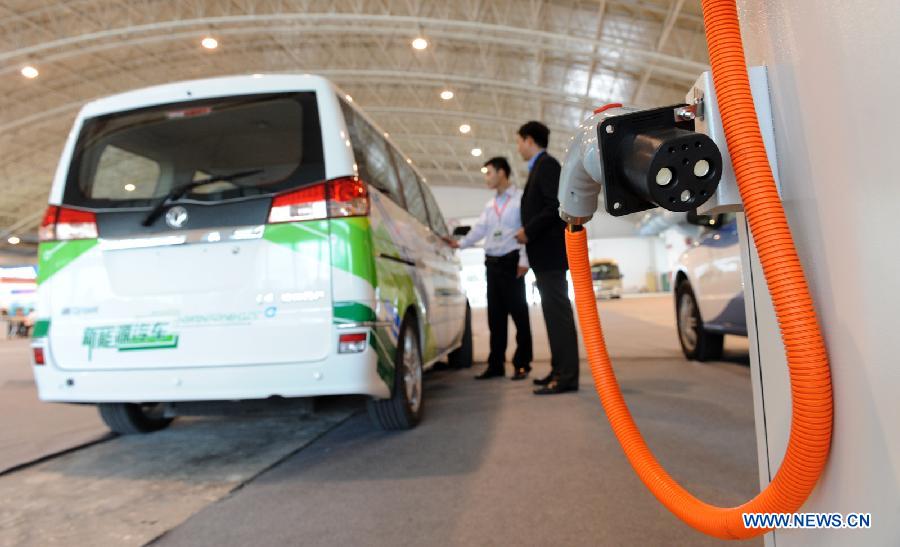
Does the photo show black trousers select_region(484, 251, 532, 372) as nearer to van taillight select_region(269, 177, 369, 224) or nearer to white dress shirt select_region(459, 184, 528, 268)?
white dress shirt select_region(459, 184, 528, 268)

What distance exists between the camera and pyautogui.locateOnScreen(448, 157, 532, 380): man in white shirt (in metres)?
4.74

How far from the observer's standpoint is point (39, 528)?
6.07 ft

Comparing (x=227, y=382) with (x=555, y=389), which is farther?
(x=555, y=389)

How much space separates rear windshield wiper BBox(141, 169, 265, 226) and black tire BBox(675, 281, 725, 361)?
158 inches

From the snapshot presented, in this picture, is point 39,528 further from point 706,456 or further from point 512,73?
point 512,73

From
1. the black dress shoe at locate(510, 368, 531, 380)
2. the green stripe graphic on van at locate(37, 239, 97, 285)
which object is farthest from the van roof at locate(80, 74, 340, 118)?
the black dress shoe at locate(510, 368, 531, 380)

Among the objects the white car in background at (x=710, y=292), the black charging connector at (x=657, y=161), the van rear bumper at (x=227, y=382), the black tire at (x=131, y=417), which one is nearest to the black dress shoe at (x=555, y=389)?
the white car in background at (x=710, y=292)

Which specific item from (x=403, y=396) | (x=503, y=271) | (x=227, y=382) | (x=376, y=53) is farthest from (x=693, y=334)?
(x=376, y=53)

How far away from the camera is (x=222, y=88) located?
257cm

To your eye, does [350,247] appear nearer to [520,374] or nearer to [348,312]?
[348,312]

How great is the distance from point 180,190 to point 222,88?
494 millimetres

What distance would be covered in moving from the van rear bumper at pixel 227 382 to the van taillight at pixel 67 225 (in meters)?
0.60

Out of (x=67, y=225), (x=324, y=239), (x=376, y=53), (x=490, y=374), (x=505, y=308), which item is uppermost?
(x=376, y=53)

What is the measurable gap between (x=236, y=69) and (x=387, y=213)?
61.5 feet
